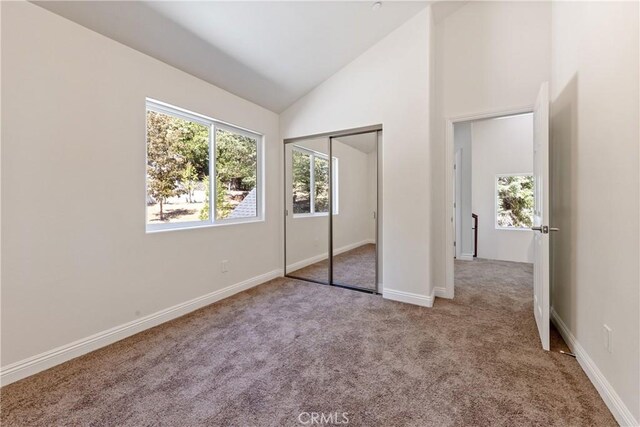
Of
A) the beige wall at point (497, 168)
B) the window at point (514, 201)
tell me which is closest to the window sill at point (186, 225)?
the beige wall at point (497, 168)

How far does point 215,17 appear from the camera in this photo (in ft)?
7.35

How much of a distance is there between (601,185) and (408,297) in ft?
6.13

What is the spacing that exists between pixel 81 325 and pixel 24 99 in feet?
5.14

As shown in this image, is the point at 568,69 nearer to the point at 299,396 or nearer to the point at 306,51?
the point at 306,51

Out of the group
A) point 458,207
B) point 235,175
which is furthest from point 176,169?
point 458,207

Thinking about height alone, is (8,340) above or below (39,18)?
below

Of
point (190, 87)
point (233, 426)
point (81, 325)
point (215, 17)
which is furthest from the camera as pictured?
point (190, 87)

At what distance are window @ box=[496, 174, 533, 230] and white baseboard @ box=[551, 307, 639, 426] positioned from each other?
12.2 ft

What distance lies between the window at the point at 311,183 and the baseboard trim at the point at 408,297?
4.25ft

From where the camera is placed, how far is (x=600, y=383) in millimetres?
1522

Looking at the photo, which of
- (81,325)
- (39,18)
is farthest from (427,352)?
(39,18)

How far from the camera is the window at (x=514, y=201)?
206 inches

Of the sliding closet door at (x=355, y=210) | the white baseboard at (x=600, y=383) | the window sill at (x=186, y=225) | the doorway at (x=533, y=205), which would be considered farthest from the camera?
the sliding closet door at (x=355, y=210)

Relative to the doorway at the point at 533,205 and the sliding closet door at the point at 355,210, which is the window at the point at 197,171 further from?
the doorway at the point at 533,205
